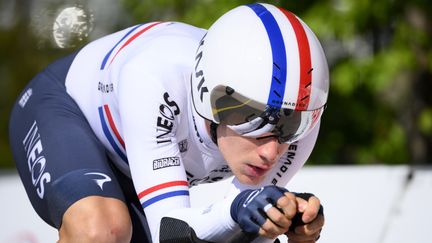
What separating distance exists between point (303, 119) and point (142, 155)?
0.58 metres

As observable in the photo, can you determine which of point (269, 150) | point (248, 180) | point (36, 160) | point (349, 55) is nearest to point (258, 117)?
point (269, 150)

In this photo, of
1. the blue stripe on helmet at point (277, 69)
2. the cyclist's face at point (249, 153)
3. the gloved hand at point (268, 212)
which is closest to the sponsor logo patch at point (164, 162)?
the cyclist's face at point (249, 153)

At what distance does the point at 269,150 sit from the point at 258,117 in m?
0.13

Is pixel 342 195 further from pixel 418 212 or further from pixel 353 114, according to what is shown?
pixel 353 114

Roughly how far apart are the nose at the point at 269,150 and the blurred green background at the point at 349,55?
3690 mm

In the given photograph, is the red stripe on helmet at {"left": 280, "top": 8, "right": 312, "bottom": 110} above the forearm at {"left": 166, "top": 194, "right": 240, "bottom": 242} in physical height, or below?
above

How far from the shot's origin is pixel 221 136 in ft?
10.6

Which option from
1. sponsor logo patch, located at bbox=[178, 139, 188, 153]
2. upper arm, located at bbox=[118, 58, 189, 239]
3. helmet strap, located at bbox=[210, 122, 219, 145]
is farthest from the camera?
sponsor logo patch, located at bbox=[178, 139, 188, 153]

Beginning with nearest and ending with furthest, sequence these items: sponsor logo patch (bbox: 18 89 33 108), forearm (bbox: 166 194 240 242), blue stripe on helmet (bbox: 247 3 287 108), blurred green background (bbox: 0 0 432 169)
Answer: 1. forearm (bbox: 166 194 240 242)
2. blue stripe on helmet (bbox: 247 3 287 108)
3. sponsor logo patch (bbox: 18 89 33 108)
4. blurred green background (bbox: 0 0 432 169)

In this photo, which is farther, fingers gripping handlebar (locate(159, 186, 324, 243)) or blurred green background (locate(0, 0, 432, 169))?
blurred green background (locate(0, 0, 432, 169))

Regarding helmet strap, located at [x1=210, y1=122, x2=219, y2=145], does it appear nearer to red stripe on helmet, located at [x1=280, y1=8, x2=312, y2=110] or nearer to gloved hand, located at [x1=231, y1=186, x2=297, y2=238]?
red stripe on helmet, located at [x1=280, y1=8, x2=312, y2=110]

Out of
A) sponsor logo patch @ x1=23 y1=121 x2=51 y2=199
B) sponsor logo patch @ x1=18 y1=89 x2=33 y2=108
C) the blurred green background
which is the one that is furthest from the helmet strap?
the blurred green background

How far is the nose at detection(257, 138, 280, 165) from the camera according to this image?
309cm

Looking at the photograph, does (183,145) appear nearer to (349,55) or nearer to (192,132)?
(192,132)
